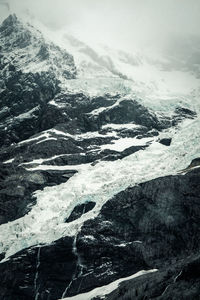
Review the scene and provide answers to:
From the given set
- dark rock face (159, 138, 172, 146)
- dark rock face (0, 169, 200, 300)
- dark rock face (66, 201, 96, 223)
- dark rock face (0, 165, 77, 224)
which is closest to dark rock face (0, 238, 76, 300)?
dark rock face (0, 169, 200, 300)

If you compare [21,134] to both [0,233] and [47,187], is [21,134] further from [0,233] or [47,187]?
[0,233]

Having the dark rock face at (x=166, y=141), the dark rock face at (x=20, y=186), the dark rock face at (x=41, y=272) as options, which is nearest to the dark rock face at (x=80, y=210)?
the dark rock face at (x=41, y=272)

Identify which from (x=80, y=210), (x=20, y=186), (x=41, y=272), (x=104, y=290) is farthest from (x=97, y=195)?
(x=104, y=290)

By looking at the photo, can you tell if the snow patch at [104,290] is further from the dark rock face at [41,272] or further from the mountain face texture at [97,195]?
the dark rock face at [41,272]

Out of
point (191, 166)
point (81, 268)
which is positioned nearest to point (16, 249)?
point (81, 268)

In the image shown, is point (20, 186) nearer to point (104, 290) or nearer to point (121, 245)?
point (121, 245)

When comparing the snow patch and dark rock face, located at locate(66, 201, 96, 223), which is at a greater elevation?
dark rock face, located at locate(66, 201, 96, 223)

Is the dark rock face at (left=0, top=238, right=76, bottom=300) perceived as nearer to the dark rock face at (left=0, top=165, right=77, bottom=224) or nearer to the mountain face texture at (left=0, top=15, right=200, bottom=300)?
the mountain face texture at (left=0, top=15, right=200, bottom=300)
